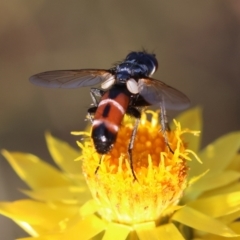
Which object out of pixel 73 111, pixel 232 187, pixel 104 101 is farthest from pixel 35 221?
pixel 73 111

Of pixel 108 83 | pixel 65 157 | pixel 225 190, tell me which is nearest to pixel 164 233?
pixel 225 190

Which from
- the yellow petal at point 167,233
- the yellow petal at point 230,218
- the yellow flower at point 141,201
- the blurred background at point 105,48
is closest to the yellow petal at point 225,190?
the yellow flower at point 141,201

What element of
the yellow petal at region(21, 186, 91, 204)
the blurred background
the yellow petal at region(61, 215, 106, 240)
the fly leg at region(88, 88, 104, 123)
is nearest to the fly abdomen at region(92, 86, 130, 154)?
the fly leg at region(88, 88, 104, 123)

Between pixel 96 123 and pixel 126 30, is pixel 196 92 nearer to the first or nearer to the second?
pixel 126 30

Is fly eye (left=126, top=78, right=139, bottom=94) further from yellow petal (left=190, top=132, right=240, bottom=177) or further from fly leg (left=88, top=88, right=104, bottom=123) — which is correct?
yellow petal (left=190, top=132, right=240, bottom=177)

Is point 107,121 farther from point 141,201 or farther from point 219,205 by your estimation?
point 219,205

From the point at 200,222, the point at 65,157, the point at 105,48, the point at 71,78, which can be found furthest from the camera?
the point at 105,48
